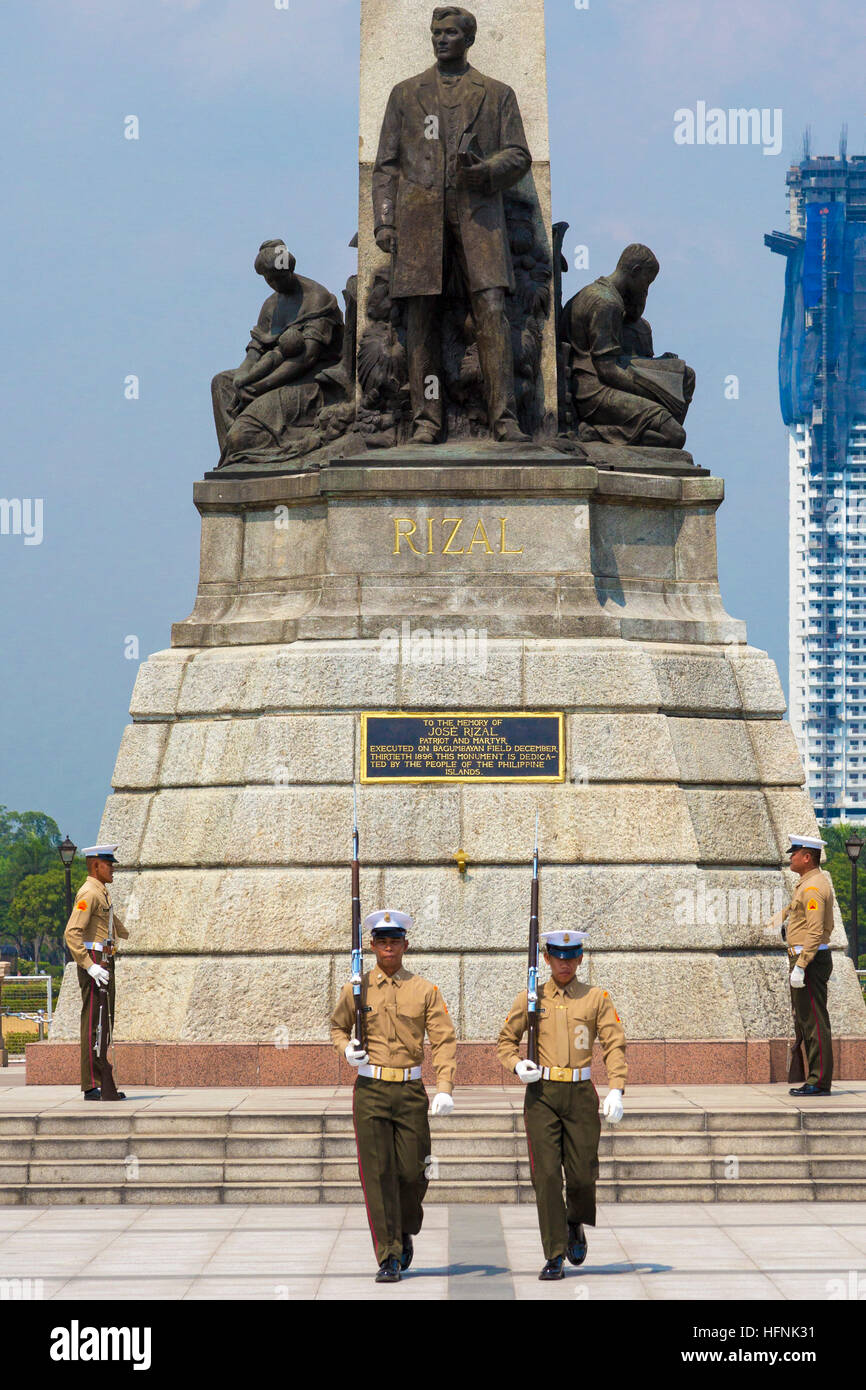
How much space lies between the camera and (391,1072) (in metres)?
11.5

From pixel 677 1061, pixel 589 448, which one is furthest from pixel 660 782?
pixel 589 448

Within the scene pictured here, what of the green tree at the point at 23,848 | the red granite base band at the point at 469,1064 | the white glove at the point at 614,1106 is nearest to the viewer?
the white glove at the point at 614,1106

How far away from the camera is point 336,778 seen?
54.5ft

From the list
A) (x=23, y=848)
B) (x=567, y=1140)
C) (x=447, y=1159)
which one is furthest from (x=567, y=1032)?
Result: (x=23, y=848)

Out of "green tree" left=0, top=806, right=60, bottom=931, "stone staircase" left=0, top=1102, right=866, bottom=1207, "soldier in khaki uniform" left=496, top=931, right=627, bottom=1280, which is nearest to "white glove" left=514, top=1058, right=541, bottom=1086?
"soldier in khaki uniform" left=496, top=931, right=627, bottom=1280

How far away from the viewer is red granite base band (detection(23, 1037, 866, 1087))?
15.9m

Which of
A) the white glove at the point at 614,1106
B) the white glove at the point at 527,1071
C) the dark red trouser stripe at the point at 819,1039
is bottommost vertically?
the dark red trouser stripe at the point at 819,1039

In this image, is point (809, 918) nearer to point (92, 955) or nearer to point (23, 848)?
point (92, 955)

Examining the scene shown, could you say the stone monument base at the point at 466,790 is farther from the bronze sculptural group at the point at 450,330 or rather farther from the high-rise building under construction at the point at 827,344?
the high-rise building under construction at the point at 827,344

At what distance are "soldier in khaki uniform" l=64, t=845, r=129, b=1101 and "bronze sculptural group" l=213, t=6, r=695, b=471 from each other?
4.65 metres

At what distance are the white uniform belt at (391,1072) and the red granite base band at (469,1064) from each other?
4.31 meters

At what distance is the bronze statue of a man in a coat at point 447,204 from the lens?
58.5 feet

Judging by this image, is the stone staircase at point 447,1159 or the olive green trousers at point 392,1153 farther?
the stone staircase at point 447,1159

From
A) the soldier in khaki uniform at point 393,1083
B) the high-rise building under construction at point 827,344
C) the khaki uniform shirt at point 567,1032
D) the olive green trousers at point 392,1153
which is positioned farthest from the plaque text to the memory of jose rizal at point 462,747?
the high-rise building under construction at point 827,344
